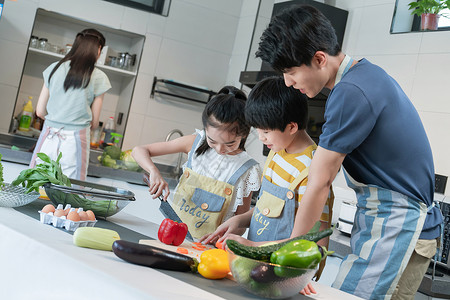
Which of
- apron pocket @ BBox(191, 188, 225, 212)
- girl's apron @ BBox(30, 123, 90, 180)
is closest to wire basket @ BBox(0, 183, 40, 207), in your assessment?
apron pocket @ BBox(191, 188, 225, 212)

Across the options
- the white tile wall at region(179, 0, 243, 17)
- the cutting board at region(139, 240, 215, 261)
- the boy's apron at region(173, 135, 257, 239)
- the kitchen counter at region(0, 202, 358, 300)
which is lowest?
the kitchen counter at region(0, 202, 358, 300)

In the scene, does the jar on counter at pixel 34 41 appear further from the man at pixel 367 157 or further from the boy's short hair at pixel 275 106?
the man at pixel 367 157

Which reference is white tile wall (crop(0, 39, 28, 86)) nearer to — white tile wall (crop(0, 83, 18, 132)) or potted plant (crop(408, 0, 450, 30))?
white tile wall (crop(0, 83, 18, 132))

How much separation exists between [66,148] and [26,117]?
1.29 meters

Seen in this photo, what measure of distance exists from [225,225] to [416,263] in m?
0.54

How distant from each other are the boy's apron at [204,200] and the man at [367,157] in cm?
57

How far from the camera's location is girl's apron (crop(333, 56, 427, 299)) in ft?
4.25

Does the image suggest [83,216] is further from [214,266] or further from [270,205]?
[270,205]

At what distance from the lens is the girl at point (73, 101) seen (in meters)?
2.68

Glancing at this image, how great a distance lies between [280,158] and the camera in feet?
5.36

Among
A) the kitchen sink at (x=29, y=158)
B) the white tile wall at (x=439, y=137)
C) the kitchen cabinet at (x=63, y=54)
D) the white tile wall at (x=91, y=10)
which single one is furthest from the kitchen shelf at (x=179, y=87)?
the white tile wall at (x=439, y=137)

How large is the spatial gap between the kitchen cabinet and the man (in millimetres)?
2868

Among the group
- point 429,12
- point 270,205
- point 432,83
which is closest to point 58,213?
point 270,205

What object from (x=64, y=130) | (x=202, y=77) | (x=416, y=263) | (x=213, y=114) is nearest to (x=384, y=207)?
(x=416, y=263)
